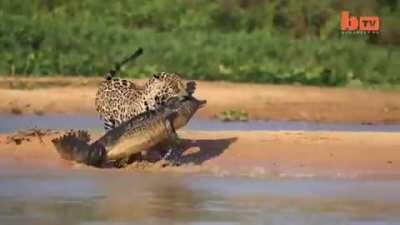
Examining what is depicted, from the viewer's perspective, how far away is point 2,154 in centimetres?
1603

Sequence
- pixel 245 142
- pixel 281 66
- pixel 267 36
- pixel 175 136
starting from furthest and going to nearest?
pixel 267 36
pixel 281 66
pixel 245 142
pixel 175 136

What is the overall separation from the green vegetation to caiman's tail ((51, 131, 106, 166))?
990 cm

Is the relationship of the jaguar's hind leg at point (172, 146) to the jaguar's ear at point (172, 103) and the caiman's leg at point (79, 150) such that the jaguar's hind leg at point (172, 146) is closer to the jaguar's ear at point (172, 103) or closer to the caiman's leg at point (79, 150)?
the jaguar's ear at point (172, 103)

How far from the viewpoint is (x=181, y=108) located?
15.6 m

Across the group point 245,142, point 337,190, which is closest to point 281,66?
point 245,142

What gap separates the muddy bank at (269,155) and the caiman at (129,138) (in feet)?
0.62

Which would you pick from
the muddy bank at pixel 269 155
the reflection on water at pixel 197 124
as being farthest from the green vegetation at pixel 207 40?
the muddy bank at pixel 269 155

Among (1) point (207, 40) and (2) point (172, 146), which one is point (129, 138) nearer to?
(2) point (172, 146)

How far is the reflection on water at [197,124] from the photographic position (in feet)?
65.0

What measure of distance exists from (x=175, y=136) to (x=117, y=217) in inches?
158

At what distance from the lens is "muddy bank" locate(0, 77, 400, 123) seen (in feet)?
73.2

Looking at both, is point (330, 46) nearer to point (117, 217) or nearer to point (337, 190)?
point (337, 190)

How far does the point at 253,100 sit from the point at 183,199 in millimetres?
10519

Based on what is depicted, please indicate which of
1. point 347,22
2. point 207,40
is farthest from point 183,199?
point 347,22
